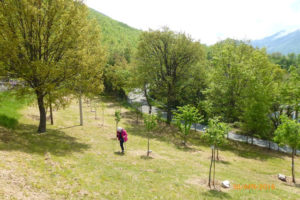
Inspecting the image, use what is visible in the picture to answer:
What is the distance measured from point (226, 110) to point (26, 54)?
918 inches

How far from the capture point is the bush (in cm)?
1591

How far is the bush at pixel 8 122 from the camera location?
1591 cm

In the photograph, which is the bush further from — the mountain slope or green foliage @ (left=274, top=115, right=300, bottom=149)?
the mountain slope

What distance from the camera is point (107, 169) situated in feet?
41.4

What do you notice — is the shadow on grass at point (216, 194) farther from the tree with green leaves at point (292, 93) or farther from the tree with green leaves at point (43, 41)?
the tree with green leaves at point (292, 93)

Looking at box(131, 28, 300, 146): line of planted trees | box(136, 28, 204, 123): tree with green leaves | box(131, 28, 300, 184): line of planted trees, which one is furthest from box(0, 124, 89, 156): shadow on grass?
box(136, 28, 204, 123): tree with green leaves

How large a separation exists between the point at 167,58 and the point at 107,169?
22.1 metres

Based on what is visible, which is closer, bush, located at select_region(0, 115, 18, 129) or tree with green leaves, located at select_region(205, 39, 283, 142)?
bush, located at select_region(0, 115, 18, 129)

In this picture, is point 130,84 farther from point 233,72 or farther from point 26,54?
point 26,54

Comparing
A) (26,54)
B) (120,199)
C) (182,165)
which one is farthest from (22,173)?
(182,165)

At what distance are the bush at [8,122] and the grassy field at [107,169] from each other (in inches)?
21.4

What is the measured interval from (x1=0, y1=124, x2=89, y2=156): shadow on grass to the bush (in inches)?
16.2

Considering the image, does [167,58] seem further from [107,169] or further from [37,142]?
[107,169]

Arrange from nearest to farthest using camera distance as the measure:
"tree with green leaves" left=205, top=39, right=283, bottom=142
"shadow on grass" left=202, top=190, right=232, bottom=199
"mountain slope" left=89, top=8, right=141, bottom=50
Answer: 1. "shadow on grass" left=202, top=190, right=232, bottom=199
2. "tree with green leaves" left=205, top=39, right=283, bottom=142
3. "mountain slope" left=89, top=8, right=141, bottom=50
